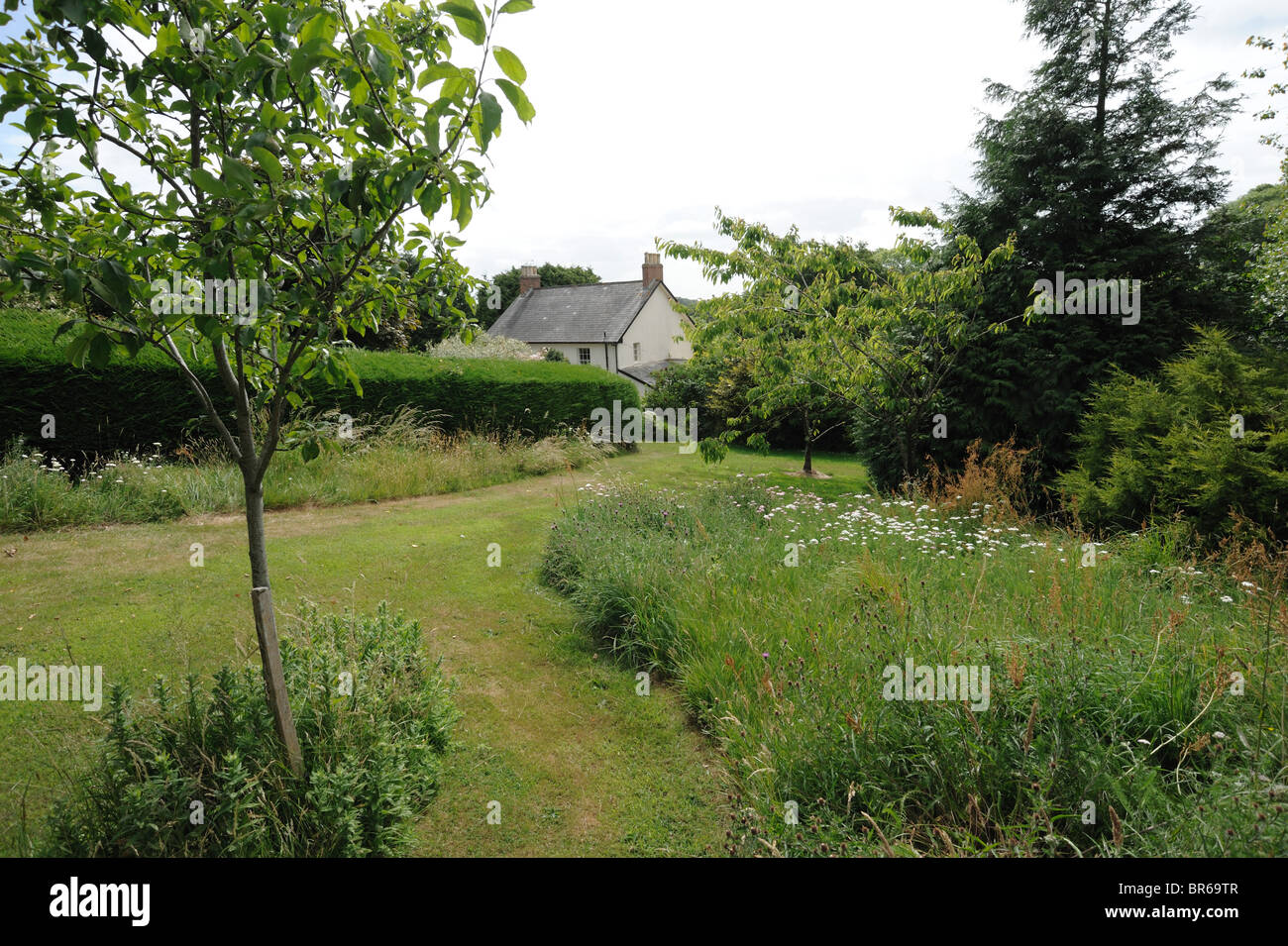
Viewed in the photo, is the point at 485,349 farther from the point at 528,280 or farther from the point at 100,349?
the point at 100,349

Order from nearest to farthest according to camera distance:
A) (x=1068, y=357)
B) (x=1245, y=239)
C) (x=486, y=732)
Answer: (x=486, y=732) → (x=1068, y=357) → (x=1245, y=239)

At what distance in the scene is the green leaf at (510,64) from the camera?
1.74 m

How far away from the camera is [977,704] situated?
10.0ft

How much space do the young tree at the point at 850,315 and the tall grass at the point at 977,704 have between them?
4.57 metres

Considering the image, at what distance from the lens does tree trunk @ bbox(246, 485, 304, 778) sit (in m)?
2.77

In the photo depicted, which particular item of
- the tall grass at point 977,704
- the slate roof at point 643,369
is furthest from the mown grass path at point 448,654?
the slate roof at point 643,369
